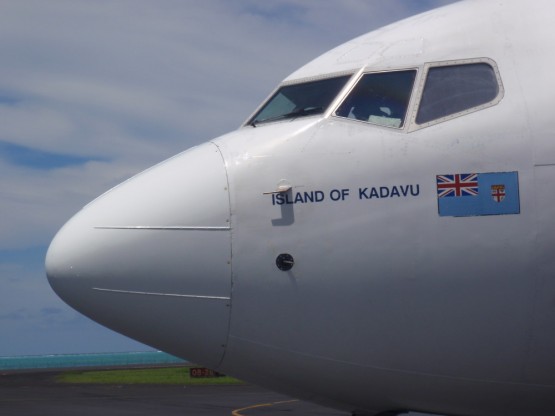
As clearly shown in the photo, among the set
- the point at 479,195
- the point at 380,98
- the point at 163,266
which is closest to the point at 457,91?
the point at 380,98

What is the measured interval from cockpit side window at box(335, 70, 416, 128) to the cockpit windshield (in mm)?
219

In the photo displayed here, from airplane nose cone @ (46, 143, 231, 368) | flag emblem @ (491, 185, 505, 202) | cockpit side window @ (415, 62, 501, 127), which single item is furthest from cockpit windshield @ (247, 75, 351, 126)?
flag emblem @ (491, 185, 505, 202)

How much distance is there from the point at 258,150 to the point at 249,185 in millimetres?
433

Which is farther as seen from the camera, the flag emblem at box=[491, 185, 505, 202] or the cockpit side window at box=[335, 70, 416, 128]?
the cockpit side window at box=[335, 70, 416, 128]

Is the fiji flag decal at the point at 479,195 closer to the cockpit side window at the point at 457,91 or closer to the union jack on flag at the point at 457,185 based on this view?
the union jack on flag at the point at 457,185

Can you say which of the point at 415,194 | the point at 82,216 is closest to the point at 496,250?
the point at 415,194

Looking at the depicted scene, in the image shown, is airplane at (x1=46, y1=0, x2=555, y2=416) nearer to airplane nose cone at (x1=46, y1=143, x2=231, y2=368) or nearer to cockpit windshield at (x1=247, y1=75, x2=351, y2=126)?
airplane nose cone at (x1=46, y1=143, x2=231, y2=368)

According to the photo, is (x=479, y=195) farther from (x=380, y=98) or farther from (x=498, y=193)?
(x=380, y=98)

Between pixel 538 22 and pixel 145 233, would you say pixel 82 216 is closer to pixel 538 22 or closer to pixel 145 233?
pixel 145 233

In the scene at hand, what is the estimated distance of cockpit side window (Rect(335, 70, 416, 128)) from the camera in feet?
29.6

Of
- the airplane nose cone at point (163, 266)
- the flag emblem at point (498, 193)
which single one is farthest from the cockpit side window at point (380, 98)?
the airplane nose cone at point (163, 266)

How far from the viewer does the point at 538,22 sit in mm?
9219

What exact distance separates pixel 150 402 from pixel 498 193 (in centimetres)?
2369

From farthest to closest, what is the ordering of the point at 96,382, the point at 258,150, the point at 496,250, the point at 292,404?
the point at 96,382, the point at 292,404, the point at 258,150, the point at 496,250
